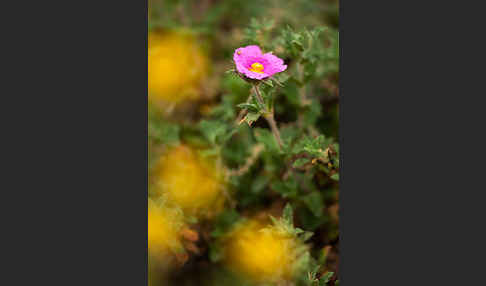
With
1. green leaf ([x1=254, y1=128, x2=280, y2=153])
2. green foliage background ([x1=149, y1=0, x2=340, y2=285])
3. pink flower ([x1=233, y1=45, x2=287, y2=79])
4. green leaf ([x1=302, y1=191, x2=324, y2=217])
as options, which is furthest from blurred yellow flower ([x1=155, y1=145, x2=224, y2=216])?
pink flower ([x1=233, y1=45, x2=287, y2=79])

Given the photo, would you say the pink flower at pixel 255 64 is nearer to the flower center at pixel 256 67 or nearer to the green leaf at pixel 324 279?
the flower center at pixel 256 67

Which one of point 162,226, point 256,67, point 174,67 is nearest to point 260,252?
point 162,226

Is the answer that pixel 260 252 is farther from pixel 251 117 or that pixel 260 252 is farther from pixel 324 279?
pixel 251 117

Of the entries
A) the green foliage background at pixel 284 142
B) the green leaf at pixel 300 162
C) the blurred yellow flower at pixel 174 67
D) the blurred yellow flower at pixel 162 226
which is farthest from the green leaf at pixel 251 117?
the blurred yellow flower at pixel 174 67

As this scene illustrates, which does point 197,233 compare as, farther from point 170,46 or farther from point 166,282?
point 170,46

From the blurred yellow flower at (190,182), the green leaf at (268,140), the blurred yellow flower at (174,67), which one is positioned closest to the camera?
the green leaf at (268,140)

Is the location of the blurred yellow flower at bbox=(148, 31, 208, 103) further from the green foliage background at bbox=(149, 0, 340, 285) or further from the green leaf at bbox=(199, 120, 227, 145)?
the green leaf at bbox=(199, 120, 227, 145)
